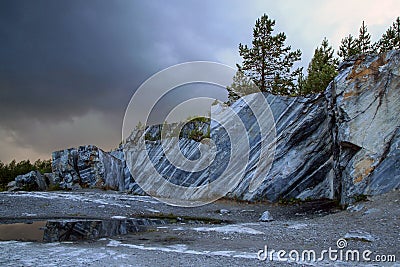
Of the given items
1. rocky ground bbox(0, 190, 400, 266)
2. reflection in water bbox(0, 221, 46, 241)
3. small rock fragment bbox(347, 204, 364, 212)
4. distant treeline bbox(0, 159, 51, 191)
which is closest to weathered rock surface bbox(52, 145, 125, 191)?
distant treeline bbox(0, 159, 51, 191)

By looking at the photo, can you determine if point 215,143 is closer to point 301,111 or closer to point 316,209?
point 301,111

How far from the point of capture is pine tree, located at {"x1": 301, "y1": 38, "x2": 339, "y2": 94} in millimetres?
23375

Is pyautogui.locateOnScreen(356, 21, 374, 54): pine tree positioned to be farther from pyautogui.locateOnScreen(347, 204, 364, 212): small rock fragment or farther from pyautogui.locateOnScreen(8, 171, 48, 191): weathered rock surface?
pyautogui.locateOnScreen(8, 171, 48, 191): weathered rock surface

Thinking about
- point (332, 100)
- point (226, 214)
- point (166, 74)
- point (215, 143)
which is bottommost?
point (226, 214)

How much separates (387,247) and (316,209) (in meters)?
9.12

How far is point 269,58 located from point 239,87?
3970 millimetres

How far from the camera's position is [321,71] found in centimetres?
2420

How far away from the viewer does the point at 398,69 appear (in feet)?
49.2

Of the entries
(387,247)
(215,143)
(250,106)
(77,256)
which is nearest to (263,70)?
(250,106)

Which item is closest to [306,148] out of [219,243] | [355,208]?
[355,208]

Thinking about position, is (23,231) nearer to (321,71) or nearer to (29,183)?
(321,71)

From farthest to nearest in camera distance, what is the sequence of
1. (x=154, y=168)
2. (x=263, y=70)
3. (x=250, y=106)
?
1. (x=154, y=168)
2. (x=263, y=70)
3. (x=250, y=106)

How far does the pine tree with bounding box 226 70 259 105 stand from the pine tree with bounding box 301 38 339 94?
5783 millimetres

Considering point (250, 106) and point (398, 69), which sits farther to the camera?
point (250, 106)
